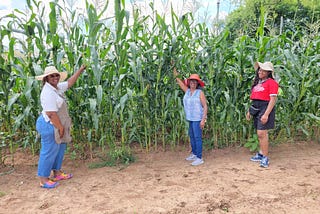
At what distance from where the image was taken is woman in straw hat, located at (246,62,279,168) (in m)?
3.47

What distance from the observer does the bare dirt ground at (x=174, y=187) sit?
2.68m

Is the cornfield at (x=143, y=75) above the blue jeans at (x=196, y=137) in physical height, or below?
above

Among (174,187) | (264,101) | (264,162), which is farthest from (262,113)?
(174,187)

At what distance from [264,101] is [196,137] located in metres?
0.94

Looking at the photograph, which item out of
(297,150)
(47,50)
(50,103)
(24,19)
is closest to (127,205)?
(50,103)

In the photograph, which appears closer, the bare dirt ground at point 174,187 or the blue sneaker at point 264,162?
the bare dirt ground at point 174,187

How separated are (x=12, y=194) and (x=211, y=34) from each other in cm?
305

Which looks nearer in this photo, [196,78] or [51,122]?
[51,122]

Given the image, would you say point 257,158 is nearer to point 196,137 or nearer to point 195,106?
point 196,137

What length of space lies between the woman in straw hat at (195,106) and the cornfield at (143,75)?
16cm

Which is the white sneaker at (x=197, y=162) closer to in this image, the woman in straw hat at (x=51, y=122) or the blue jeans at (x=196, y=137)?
the blue jeans at (x=196, y=137)

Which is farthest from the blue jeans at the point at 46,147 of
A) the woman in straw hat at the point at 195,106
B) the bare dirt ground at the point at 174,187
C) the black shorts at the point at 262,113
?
the black shorts at the point at 262,113

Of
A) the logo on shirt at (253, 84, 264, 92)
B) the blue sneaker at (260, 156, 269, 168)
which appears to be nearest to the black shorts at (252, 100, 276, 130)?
the logo on shirt at (253, 84, 264, 92)

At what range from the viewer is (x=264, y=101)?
3605mm
